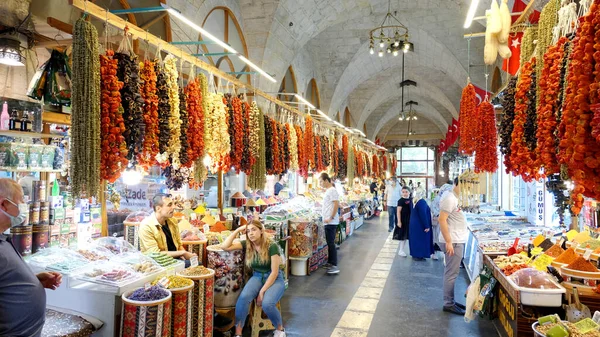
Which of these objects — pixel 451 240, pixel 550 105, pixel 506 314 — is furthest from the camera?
pixel 451 240

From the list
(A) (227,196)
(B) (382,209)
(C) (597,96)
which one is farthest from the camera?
(B) (382,209)

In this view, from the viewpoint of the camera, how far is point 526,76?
3.07 meters

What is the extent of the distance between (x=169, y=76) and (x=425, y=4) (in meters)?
8.29

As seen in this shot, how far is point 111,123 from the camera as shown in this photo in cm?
288

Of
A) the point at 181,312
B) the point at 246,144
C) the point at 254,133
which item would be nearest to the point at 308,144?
the point at 254,133

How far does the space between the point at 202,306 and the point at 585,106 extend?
3.08m

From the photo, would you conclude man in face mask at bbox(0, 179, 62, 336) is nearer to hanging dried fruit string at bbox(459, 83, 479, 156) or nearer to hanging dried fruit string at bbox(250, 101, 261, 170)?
hanging dried fruit string at bbox(250, 101, 261, 170)

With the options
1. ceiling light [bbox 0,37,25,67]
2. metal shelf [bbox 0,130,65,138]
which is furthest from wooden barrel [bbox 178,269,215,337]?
ceiling light [bbox 0,37,25,67]

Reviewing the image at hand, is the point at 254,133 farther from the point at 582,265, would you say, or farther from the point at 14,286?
the point at 582,265

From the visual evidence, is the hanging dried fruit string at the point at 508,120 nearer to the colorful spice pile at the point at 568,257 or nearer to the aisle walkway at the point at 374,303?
the colorful spice pile at the point at 568,257

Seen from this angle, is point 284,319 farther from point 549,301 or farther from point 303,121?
point 303,121

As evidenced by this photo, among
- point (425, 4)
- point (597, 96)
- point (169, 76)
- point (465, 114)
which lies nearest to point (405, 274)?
point (465, 114)

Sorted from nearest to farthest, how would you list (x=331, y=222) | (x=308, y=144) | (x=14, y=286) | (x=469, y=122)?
1. (x=14, y=286)
2. (x=469, y=122)
3. (x=331, y=222)
4. (x=308, y=144)

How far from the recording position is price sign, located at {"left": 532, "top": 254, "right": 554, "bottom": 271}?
3751mm
